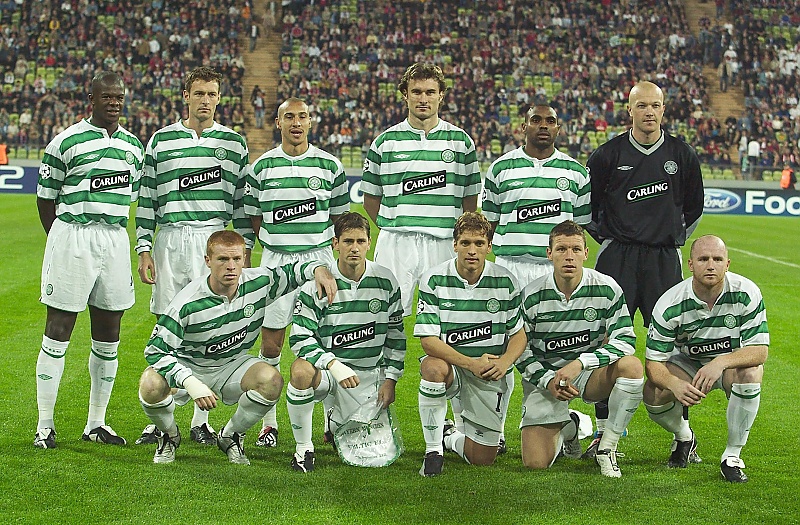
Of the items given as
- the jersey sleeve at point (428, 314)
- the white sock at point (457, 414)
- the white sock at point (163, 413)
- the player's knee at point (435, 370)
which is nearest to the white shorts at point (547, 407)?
the white sock at point (457, 414)

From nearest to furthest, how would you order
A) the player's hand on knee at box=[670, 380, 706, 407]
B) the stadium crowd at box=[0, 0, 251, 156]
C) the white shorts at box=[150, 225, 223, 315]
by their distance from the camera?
the player's hand on knee at box=[670, 380, 706, 407] < the white shorts at box=[150, 225, 223, 315] < the stadium crowd at box=[0, 0, 251, 156]

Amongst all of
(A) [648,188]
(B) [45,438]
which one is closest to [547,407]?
(A) [648,188]

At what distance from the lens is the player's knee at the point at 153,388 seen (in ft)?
16.7

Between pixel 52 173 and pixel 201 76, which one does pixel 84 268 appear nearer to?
pixel 52 173

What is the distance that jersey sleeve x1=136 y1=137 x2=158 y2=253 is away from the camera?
5.92 metres

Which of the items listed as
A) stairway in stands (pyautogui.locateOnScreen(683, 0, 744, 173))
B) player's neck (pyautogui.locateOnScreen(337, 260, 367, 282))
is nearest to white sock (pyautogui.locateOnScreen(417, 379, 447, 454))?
player's neck (pyautogui.locateOnScreen(337, 260, 367, 282))

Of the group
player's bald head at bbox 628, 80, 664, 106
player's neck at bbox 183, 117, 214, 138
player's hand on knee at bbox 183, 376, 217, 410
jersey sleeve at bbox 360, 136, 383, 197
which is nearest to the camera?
player's hand on knee at bbox 183, 376, 217, 410

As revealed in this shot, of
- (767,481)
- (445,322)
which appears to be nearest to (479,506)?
(445,322)

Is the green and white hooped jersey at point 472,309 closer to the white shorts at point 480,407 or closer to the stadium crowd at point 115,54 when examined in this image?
the white shorts at point 480,407

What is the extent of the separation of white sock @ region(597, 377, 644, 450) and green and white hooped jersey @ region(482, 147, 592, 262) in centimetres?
99

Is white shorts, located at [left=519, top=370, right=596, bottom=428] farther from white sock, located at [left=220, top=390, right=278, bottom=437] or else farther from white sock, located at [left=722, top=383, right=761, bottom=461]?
white sock, located at [left=220, top=390, right=278, bottom=437]

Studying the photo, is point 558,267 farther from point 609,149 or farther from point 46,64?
point 46,64

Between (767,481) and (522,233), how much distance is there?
1.93 meters

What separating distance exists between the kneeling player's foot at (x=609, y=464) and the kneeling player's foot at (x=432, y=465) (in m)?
0.88
